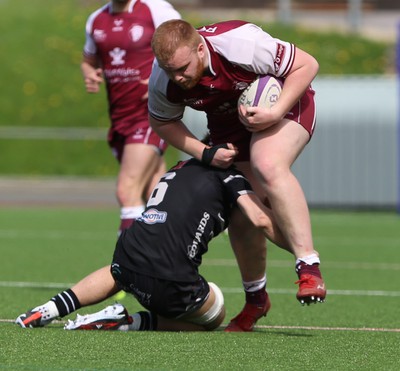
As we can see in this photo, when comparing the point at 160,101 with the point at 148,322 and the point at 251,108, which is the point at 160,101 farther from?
the point at 148,322

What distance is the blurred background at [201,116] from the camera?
18.2 meters

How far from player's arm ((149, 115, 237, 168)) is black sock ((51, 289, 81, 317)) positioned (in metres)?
0.98

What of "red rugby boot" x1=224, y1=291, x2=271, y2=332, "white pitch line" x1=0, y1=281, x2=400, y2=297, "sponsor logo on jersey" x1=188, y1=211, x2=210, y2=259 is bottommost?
"white pitch line" x1=0, y1=281, x2=400, y2=297

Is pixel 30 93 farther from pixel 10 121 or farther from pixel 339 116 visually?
pixel 339 116

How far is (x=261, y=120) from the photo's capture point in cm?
591

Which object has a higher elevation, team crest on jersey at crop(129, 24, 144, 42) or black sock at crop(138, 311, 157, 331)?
team crest on jersey at crop(129, 24, 144, 42)

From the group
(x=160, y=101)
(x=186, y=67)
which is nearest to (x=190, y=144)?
(x=160, y=101)

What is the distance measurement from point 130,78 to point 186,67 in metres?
2.85

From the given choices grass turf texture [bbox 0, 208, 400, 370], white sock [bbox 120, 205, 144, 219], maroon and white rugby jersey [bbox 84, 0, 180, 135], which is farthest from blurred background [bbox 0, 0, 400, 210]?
white sock [bbox 120, 205, 144, 219]

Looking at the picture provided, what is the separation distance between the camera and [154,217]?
6051mm

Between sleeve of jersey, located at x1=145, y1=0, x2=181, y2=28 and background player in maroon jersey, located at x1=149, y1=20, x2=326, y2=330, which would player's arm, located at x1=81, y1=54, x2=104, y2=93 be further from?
background player in maroon jersey, located at x1=149, y1=20, x2=326, y2=330

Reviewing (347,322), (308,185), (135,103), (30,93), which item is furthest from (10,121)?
(347,322)

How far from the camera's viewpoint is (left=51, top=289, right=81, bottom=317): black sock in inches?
239

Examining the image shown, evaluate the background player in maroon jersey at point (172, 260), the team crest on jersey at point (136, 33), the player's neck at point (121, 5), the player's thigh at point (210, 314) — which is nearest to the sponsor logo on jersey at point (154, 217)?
the background player in maroon jersey at point (172, 260)
